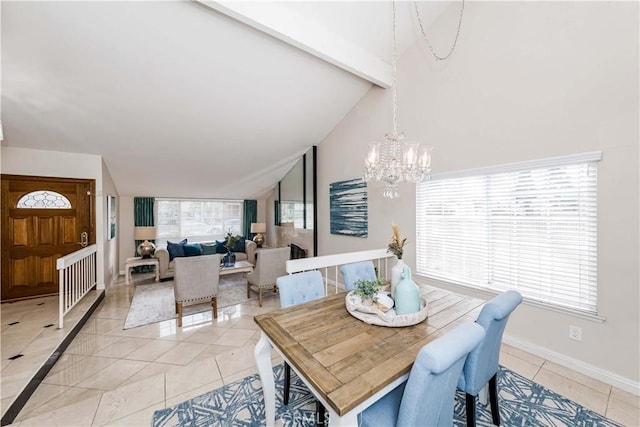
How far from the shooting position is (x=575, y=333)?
221cm

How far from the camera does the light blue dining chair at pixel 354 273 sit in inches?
92.8

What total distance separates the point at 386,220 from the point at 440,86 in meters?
1.90

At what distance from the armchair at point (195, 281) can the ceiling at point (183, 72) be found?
206cm

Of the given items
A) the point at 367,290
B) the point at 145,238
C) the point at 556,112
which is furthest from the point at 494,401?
the point at 145,238

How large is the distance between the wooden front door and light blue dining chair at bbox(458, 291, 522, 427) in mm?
5546

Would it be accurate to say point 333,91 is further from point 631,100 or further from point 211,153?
point 631,100

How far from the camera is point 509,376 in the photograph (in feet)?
7.00

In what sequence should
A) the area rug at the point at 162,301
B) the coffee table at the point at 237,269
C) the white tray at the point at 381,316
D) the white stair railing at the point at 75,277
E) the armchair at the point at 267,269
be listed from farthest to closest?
the coffee table at the point at 237,269, the armchair at the point at 267,269, the area rug at the point at 162,301, the white stair railing at the point at 75,277, the white tray at the point at 381,316

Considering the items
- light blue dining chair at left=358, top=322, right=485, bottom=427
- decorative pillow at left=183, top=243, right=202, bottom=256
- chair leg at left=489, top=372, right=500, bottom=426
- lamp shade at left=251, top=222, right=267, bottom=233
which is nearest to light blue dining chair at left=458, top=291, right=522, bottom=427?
chair leg at left=489, top=372, right=500, bottom=426

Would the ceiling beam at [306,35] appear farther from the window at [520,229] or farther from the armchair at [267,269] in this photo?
the armchair at [267,269]

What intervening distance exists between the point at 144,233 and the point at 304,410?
18.9ft

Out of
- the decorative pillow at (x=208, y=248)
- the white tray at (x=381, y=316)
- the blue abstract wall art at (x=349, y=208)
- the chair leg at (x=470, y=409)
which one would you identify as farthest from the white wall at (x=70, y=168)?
the chair leg at (x=470, y=409)

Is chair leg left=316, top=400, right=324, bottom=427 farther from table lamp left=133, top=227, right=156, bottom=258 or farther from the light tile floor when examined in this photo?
table lamp left=133, top=227, right=156, bottom=258

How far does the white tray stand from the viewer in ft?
4.85
